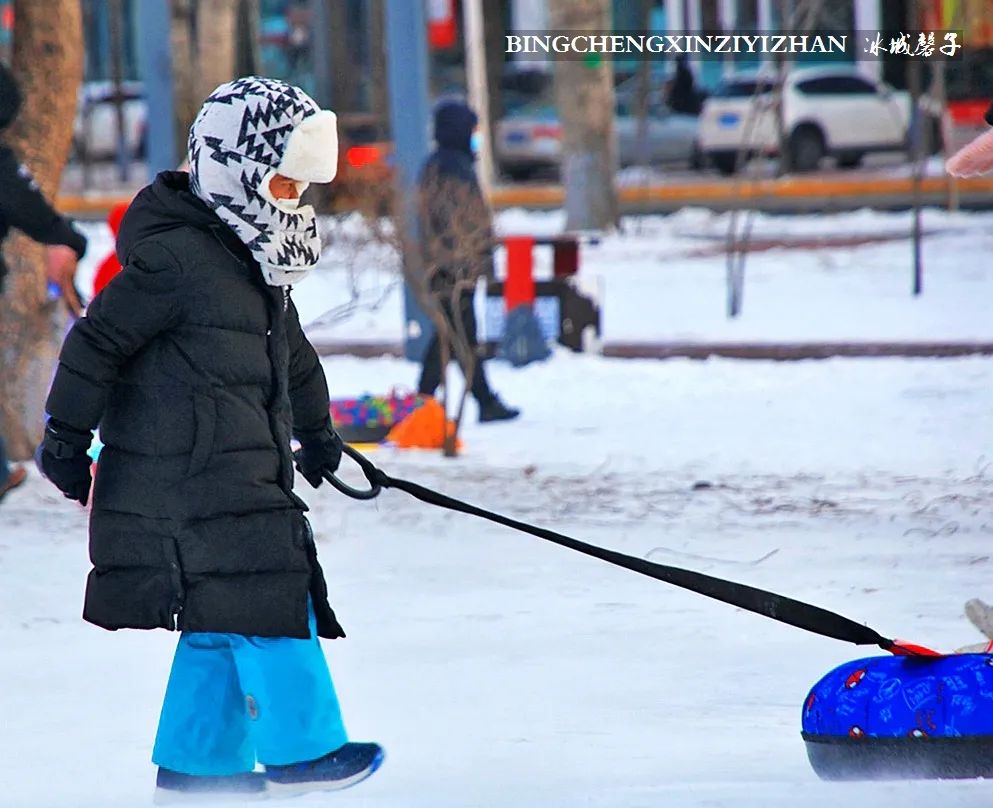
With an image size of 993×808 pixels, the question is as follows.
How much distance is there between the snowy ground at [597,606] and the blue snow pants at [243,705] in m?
0.16

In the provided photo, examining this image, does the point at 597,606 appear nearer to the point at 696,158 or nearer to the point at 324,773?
the point at 324,773

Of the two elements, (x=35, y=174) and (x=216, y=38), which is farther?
(x=216, y=38)

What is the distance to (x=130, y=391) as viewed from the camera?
→ 3568 mm

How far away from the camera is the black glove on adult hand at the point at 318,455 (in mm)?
3977

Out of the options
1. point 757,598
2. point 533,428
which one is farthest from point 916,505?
point 757,598

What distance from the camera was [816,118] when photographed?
27.2 meters

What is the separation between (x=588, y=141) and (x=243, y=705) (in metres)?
→ 15.7

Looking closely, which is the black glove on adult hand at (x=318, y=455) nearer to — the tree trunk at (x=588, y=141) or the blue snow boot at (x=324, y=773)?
the blue snow boot at (x=324, y=773)

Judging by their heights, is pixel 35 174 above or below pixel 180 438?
above

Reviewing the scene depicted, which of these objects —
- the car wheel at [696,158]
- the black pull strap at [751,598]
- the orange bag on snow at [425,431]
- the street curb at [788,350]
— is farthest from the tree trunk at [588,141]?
the black pull strap at [751,598]

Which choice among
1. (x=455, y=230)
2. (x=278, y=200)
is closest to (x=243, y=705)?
(x=278, y=200)

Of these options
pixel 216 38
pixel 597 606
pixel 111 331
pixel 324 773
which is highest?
pixel 216 38

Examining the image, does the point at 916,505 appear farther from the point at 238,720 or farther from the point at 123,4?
the point at 123,4

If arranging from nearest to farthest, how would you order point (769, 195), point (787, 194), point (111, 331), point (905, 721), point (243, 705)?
point (111, 331)
point (905, 721)
point (243, 705)
point (769, 195)
point (787, 194)
